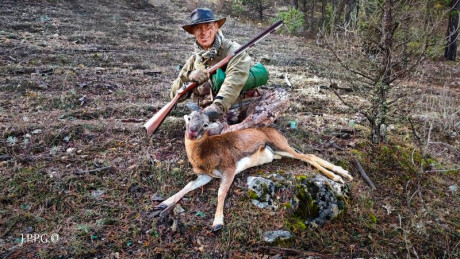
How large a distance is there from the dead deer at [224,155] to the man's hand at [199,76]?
748mm

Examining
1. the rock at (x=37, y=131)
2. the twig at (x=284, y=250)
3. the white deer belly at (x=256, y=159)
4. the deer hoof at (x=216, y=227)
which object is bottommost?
the twig at (x=284, y=250)

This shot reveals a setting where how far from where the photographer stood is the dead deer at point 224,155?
3736 millimetres

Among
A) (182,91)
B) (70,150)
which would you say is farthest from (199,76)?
(70,150)

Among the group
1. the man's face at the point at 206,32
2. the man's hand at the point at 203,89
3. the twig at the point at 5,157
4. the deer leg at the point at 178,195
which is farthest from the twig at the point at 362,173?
the twig at the point at 5,157

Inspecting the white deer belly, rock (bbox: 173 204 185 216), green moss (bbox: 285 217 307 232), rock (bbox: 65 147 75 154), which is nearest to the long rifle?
rock (bbox: 173 204 185 216)

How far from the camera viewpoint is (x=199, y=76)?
4.38 metres

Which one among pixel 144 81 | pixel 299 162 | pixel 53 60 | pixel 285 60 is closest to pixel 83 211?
pixel 299 162

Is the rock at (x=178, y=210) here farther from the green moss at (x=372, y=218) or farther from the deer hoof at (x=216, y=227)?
the green moss at (x=372, y=218)

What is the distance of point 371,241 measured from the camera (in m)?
3.55

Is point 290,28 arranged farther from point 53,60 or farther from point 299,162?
point 299,162

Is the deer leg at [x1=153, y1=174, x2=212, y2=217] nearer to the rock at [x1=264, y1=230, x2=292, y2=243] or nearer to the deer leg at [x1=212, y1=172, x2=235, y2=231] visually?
the deer leg at [x1=212, y1=172, x2=235, y2=231]

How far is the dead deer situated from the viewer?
3736 mm

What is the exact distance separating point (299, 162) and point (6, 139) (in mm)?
4455

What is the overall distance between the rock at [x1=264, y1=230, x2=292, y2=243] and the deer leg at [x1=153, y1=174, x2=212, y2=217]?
1.07 meters
